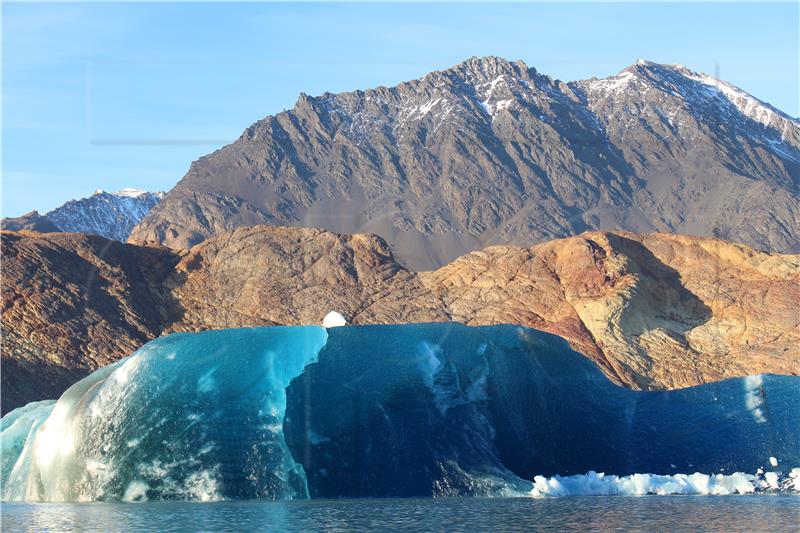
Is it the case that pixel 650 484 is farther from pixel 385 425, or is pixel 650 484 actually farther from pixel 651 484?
pixel 385 425

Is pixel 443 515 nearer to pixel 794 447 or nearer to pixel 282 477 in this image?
pixel 282 477

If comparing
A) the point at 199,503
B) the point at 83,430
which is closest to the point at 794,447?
the point at 199,503

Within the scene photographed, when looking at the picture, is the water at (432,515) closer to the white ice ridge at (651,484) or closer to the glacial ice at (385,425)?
the glacial ice at (385,425)

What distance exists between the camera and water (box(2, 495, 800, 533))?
76.5 ft

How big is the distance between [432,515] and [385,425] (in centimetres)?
549

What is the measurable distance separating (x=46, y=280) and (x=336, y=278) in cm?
1898

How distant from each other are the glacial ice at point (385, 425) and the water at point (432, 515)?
120cm

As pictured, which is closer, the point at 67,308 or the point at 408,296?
the point at 67,308

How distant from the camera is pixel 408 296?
80312 mm

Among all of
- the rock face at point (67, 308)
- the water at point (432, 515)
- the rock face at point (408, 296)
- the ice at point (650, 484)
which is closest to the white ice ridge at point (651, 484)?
the ice at point (650, 484)

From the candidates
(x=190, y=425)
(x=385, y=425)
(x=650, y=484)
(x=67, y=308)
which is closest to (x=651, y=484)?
(x=650, y=484)

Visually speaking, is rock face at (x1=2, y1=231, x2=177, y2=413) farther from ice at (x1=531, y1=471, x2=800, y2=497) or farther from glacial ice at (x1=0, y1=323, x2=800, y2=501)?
ice at (x1=531, y1=471, x2=800, y2=497)

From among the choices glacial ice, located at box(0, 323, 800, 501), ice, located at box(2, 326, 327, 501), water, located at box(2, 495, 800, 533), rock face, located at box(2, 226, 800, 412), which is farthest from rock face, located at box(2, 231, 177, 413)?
water, located at box(2, 495, 800, 533)

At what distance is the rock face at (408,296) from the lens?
238 ft
